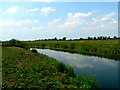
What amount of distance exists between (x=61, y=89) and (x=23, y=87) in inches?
97.8

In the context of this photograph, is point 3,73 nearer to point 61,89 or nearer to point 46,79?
point 46,79

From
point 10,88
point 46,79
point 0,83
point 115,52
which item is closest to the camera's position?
point 10,88

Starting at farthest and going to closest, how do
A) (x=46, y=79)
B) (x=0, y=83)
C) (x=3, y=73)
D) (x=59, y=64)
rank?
1. (x=59, y=64)
2. (x=3, y=73)
3. (x=46, y=79)
4. (x=0, y=83)

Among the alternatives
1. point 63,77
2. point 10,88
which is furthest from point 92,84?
point 10,88

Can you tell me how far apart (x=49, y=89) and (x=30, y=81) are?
242cm

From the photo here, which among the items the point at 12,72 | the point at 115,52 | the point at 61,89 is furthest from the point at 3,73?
the point at 115,52

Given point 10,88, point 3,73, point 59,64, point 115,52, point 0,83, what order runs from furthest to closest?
point 115,52 < point 59,64 < point 3,73 < point 0,83 < point 10,88

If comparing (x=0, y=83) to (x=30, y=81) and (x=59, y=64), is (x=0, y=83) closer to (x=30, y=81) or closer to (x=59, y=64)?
(x=30, y=81)

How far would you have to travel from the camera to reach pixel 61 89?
16297mm

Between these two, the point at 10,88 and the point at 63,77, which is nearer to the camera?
the point at 10,88

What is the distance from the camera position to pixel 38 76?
20219mm

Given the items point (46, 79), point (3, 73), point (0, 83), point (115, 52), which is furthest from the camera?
point (115, 52)

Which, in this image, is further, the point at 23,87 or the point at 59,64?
the point at 59,64

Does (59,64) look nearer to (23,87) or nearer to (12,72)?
(12,72)
